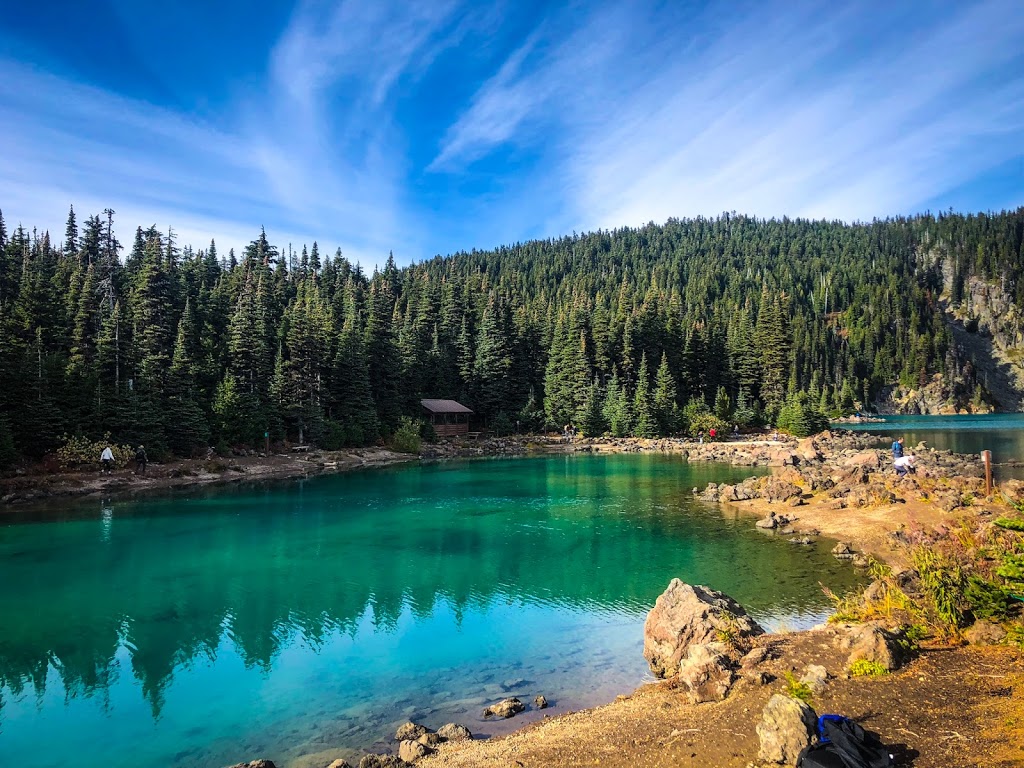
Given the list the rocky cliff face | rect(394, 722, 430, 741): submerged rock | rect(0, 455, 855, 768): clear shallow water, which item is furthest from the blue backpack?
the rocky cliff face

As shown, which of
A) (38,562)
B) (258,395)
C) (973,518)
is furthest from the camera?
(258,395)

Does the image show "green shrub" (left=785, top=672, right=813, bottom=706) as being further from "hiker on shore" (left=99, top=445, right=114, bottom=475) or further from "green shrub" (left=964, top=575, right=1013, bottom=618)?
"hiker on shore" (left=99, top=445, right=114, bottom=475)

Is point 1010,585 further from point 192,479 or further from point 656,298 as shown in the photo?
point 656,298

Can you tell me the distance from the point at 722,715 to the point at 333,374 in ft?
194

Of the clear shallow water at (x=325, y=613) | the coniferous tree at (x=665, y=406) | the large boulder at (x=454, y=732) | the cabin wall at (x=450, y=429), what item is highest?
the coniferous tree at (x=665, y=406)

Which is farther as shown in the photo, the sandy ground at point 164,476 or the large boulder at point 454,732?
the sandy ground at point 164,476

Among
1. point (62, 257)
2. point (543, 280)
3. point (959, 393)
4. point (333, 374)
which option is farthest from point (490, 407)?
point (959, 393)

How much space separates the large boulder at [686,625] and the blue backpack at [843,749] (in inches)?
179

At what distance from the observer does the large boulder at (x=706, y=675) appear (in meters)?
9.29

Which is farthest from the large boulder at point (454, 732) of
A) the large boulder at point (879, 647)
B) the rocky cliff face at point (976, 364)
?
the rocky cliff face at point (976, 364)

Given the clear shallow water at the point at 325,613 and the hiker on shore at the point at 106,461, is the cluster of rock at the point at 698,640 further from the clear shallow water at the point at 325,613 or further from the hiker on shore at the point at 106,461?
the hiker on shore at the point at 106,461

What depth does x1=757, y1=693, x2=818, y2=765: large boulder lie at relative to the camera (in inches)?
254

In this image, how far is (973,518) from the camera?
63.5ft

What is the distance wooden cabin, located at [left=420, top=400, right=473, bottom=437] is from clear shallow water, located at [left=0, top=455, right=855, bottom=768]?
135ft
